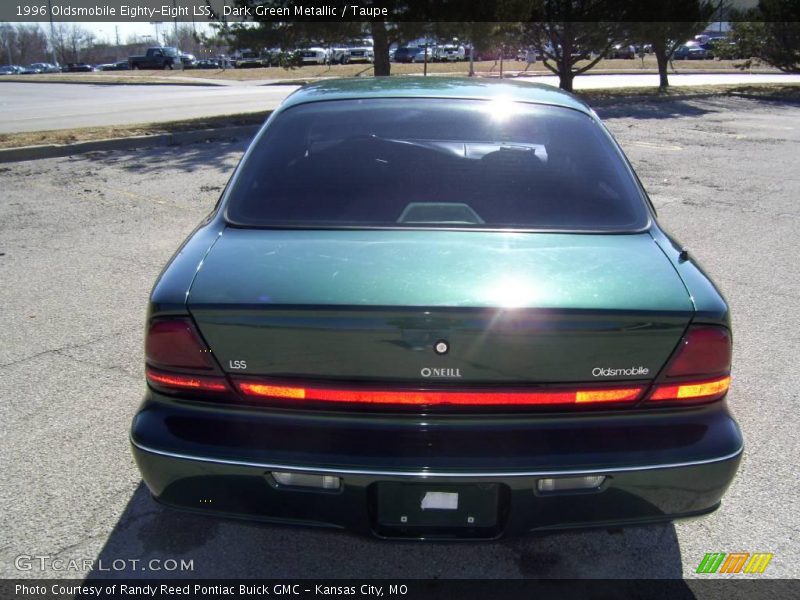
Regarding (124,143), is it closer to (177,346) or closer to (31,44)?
(177,346)

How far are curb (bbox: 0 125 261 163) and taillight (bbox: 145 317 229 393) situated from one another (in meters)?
9.60

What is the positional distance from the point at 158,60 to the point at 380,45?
1697 inches

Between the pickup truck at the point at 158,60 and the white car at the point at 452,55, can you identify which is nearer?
the white car at the point at 452,55

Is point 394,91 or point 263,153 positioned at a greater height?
point 394,91

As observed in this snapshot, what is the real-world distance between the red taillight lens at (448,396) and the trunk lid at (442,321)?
4 centimetres

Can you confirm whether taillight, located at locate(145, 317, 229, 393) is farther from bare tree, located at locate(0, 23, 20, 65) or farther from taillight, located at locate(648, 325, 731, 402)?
bare tree, located at locate(0, 23, 20, 65)

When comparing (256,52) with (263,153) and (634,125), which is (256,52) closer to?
(634,125)

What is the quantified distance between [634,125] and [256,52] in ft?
28.5

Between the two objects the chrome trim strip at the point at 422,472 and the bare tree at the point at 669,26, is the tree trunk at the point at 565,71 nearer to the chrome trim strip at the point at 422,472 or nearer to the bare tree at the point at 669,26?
the bare tree at the point at 669,26

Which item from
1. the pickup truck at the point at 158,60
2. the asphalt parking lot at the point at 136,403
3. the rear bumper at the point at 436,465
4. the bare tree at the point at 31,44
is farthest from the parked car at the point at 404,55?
the bare tree at the point at 31,44

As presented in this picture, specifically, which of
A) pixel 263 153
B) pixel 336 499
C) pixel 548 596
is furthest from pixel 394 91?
pixel 548 596

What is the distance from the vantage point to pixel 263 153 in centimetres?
317

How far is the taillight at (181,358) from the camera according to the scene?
224cm

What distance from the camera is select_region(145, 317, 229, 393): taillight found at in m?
2.24
